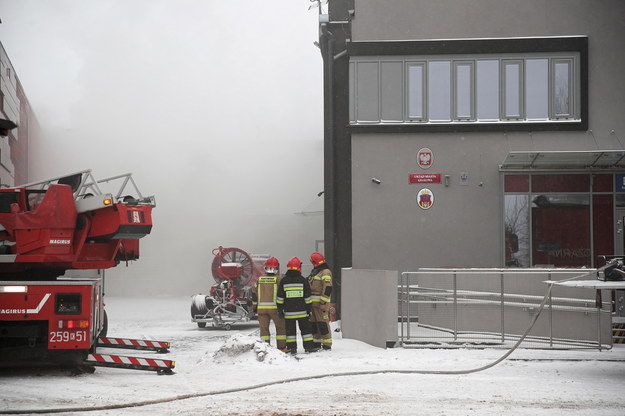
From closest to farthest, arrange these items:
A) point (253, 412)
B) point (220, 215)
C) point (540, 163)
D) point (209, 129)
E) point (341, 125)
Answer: point (253, 412) < point (540, 163) < point (341, 125) < point (220, 215) < point (209, 129)

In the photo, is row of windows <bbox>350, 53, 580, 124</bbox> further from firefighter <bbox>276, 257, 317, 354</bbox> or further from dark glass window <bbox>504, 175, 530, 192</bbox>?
firefighter <bbox>276, 257, 317, 354</bbox>

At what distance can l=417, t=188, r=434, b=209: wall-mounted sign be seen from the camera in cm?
2123

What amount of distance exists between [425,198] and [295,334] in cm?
786

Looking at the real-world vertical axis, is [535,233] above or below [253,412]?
above

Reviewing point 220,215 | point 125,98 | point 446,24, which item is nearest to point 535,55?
point 446,24

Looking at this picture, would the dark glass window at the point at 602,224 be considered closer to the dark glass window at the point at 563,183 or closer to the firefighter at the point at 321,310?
the dark glass window at the point at 563,183

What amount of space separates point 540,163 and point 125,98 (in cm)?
2733

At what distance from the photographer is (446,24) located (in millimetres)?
21500

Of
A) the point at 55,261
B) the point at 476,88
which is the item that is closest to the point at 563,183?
the point at 476,88

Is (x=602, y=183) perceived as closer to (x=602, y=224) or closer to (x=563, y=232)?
(x=602, y=224)

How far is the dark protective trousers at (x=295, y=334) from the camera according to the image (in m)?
14.4

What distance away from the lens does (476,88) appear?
21.2 metres

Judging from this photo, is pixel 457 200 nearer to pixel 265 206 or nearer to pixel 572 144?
pixel 572 144

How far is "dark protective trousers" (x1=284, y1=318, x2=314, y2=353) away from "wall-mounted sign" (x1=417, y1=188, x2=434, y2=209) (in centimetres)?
750
